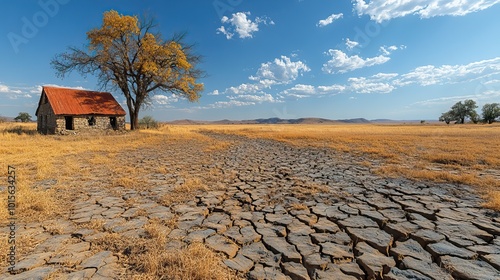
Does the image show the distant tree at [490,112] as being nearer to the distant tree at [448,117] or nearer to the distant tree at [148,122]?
the distant tree at [448,117]

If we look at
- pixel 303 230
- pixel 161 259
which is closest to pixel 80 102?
pixel 161 259

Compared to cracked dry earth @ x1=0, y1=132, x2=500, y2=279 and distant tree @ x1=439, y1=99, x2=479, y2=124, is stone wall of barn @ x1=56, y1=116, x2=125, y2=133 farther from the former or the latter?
distant tree @ x1=439, y1=99, x2=479, y2=124

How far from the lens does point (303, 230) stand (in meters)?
3.49

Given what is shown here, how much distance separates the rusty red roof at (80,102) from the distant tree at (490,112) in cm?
8943

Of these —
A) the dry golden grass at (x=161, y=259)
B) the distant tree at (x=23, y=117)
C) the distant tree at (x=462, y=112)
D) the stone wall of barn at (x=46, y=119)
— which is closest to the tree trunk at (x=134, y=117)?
the stone wall of barn at (x=46, y=119)

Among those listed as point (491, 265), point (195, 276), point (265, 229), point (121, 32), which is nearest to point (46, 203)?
point (195, 276)

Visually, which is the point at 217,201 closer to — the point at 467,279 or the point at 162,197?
the point at 162,197

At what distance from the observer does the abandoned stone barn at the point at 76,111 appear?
21.7 m

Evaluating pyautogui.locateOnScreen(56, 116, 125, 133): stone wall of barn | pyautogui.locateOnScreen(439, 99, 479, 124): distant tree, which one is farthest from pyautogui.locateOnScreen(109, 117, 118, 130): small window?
→ pyautogui.locateOnScreen(439, 99, 479, 124): distant tree

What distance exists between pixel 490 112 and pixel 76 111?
9365cm

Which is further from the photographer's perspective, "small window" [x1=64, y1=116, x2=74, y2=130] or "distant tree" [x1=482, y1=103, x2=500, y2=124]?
"distant tree" [x1=482, y1=103, x2=500, y2=124]

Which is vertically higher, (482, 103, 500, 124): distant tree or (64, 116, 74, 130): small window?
(482, 103, 500, 124): distant tree

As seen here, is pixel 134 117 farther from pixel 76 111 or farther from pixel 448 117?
pixel 448 117

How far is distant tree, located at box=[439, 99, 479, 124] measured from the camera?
67.5m
